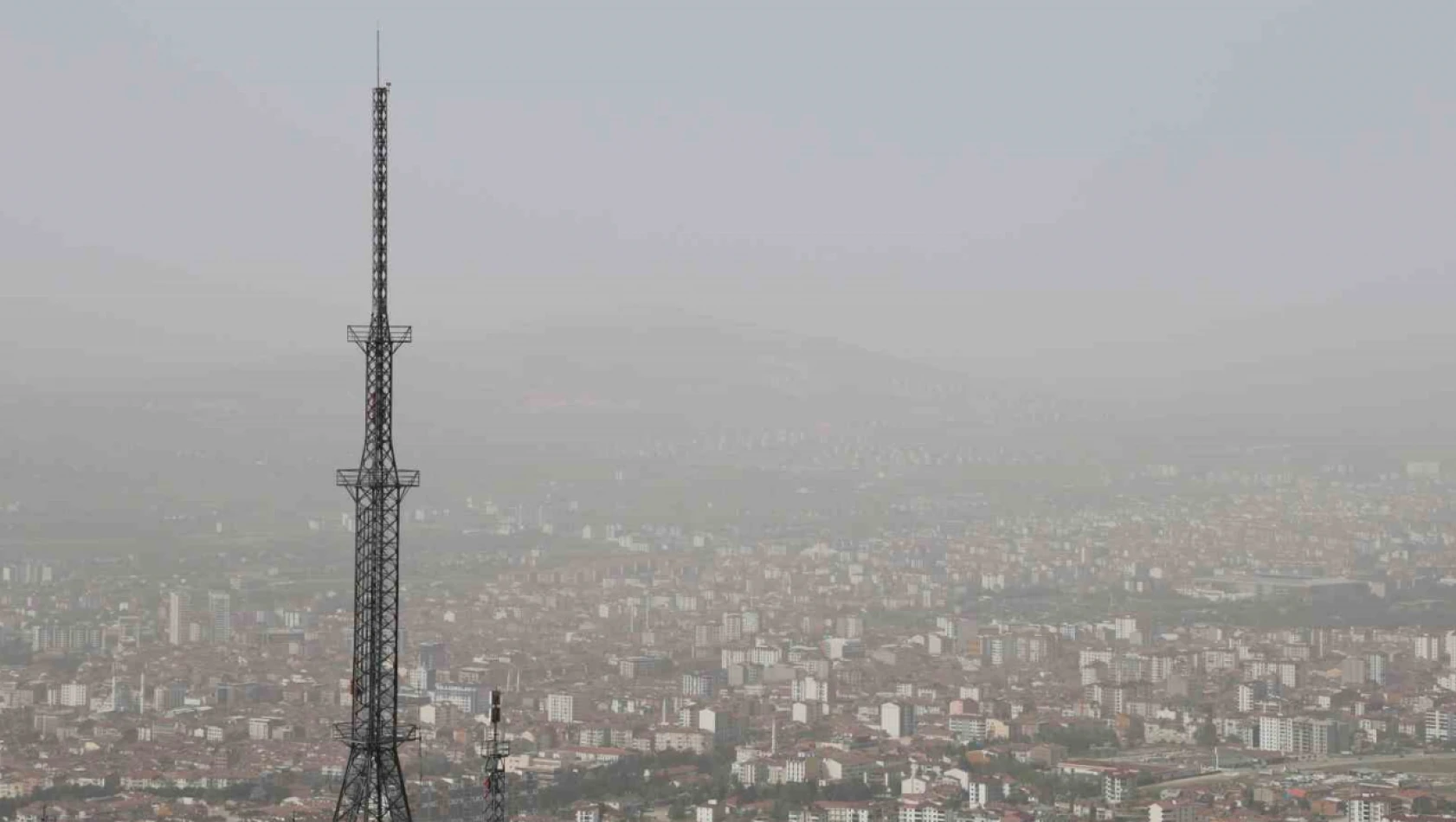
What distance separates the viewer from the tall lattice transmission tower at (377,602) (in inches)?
549

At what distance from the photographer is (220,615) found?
179ft

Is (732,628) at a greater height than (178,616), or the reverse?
(178,616)

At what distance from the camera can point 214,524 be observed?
72938mm

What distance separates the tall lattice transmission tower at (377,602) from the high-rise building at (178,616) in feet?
124

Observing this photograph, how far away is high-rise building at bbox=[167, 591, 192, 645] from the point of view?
51.3 metres

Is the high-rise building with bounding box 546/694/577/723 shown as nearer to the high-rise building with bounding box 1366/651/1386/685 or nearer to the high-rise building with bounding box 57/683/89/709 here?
the high-rise building with bounding box 57/683/89/709

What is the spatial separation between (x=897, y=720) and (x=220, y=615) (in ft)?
67.9

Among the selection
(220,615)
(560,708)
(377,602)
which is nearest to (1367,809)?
(560,708)

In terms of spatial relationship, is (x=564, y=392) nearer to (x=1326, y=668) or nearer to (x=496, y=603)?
(x=496, y=603)

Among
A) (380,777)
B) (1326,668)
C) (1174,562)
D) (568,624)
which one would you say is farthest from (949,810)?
(1174,562)

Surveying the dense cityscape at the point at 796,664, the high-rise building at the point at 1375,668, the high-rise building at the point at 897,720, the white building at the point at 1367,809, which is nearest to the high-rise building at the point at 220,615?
the dense cityscape at the point at 796,664

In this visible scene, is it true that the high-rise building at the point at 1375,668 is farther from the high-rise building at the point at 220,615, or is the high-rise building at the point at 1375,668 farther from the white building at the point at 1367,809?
the high-rise building at the point at 220,615

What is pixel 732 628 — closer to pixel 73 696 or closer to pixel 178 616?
pixel 178 616

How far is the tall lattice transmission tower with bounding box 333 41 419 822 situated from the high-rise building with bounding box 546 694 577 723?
26079 mm
